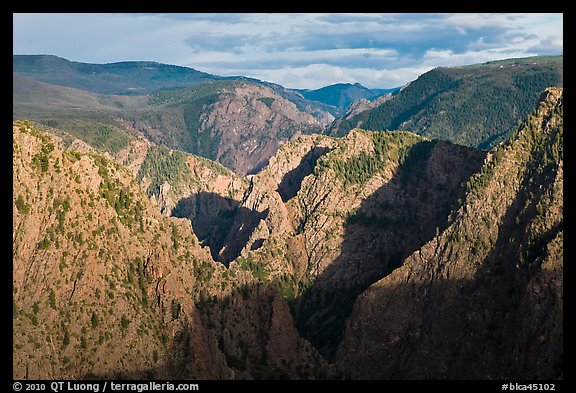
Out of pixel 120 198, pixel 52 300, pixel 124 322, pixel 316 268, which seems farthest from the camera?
pixel 316 268

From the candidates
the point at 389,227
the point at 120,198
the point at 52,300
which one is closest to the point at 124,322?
the point at 52,300

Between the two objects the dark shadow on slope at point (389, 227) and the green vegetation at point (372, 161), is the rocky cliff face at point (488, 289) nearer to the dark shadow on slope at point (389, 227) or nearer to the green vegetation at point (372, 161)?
the dark shadow on slope at point (389, 227)

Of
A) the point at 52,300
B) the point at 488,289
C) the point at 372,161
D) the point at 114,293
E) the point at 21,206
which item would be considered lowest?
the point at 488,289

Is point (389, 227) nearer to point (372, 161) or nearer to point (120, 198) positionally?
point (372, 161)

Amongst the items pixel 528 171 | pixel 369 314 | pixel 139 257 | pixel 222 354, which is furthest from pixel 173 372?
pixel 528 171

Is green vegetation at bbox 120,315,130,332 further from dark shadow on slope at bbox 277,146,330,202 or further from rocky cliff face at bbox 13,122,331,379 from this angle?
dark shadow on slope at bbox 277,146,330,202

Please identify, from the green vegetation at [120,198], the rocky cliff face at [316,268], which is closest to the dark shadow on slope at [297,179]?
the rocky cliff face at [316,268]
